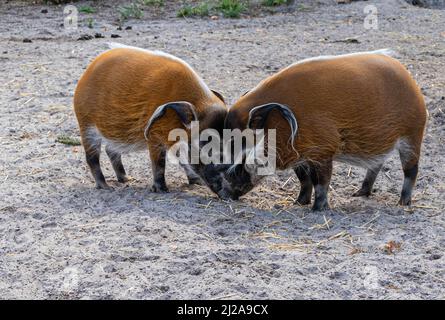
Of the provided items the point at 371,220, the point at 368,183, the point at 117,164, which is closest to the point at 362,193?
the point at 368,183

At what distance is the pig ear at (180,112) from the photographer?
543 centimetres

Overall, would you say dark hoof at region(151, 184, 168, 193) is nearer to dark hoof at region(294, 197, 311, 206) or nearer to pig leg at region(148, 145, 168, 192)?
pig leg at region(148, 145, 168, 192)

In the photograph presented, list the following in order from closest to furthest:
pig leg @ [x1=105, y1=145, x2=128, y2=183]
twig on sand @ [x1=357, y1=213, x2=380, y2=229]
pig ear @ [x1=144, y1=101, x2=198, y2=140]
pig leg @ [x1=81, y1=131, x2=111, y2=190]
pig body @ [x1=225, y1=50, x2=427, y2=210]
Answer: twig on sand @ [x1=357, y1=213, x2=380, y2=229] → pig body @ [x1=225, y1=50, x2=427, y2=210] → pig ear @ [x1=144, y1=101, x2=198, y2=140] → pig leg @ [x1=81, y1=131, x2=111, y2=190] → pig leg @ [x1=105, y1=145, x2=128, y2=183]

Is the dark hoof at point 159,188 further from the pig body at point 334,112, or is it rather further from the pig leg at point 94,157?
the pig body at point 334,112

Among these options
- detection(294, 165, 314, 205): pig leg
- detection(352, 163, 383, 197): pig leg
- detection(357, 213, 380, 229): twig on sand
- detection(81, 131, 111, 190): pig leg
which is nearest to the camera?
detection(357, 213, 380, 229): twig on sand

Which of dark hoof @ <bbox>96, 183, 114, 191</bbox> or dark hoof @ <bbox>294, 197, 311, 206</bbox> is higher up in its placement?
dark hoof @ <bbox>294, 197, 311, 206</bbox>

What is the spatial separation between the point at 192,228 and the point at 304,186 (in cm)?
115

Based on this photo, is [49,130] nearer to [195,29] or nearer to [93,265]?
[93,265]

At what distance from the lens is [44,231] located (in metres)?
4.89

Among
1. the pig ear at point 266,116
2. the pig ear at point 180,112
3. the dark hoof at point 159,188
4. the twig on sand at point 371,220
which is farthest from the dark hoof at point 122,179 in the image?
the twig on sand at point 371,220

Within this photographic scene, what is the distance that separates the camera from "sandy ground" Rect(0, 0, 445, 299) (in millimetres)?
4078

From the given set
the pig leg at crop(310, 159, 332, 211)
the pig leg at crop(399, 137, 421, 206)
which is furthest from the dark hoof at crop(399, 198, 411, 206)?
the pig leg at crop(310, 159, 332, 211)

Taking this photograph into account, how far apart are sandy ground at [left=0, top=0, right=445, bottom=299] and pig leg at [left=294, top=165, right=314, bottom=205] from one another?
125 mm

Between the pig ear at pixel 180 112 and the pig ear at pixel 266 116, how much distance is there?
43cm
